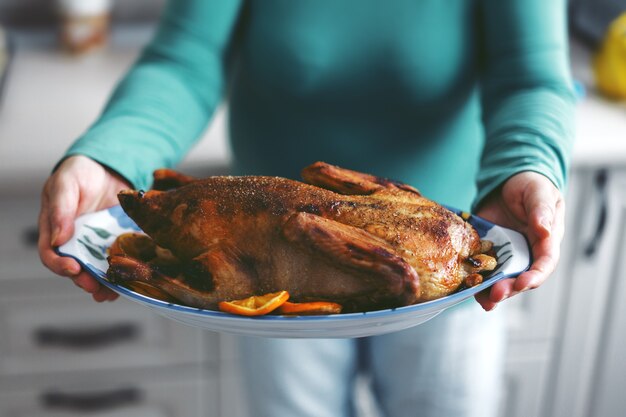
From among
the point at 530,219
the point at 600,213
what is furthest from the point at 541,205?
the point at 600,213

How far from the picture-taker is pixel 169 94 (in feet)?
3.05

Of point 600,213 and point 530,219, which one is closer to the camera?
point 530,219

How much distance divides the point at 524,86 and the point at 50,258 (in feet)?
1.79

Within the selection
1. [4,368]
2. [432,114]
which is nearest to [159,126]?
[432,114]

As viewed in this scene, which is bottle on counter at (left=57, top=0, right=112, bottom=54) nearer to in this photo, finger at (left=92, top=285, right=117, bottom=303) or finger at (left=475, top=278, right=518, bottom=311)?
finger at (left=92, top=285, right=117, bottom=303)

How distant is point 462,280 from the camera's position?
0.63 metres

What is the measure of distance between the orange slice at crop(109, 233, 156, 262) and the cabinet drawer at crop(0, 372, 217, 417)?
82 cm

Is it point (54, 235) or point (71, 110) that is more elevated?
point (71, 110)

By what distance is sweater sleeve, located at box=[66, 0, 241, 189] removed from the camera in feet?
2.68

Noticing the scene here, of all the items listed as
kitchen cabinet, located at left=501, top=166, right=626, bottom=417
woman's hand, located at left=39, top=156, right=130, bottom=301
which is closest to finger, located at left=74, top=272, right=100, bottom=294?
woman's hand, located at left=39, top=156, right=130, bottom=301

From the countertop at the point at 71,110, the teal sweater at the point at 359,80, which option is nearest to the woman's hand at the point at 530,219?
the teal sweater at the point at 359,80

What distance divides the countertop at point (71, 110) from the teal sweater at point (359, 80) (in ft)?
1.01

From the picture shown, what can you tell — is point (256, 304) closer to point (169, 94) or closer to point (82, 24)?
point (169, 94)

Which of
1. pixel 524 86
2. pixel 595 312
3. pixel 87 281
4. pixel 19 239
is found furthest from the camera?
pixel 595 312
